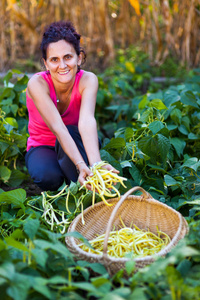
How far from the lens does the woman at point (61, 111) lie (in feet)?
6.64

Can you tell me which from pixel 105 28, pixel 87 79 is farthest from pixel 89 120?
pixel 105 28

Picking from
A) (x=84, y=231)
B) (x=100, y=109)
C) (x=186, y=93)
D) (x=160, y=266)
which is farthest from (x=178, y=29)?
(x=160, y=266)

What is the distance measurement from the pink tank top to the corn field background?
2621 mm

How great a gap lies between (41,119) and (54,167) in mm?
314

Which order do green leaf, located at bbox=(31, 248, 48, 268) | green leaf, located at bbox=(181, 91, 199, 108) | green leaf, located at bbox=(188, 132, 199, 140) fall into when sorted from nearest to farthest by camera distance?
green leaf, located at bbox=(31, 248, 48, 268)
green leaf, located at bbox=(188, 132, 199, 140)
green leaf, located at bbox=(181, 91, 199, 108)

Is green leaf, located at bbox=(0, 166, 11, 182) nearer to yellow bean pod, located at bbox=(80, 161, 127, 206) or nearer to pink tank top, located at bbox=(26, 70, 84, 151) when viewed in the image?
pink tank top, located at bbox=(26, 70, 84, 151)

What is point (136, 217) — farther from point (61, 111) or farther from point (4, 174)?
point (4, 174)

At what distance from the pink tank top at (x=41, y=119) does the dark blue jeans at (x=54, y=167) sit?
9cm

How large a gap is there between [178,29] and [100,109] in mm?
2440

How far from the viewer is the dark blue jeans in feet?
6.97

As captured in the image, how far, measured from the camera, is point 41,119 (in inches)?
90.7

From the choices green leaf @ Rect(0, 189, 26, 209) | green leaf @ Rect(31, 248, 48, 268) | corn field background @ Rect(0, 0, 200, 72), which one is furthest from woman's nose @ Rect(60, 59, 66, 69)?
corn field background @ Rect(0, 0, 200, 72)

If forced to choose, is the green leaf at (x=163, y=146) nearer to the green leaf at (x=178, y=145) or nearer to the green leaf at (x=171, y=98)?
the green leaf at (x=178, y=145)

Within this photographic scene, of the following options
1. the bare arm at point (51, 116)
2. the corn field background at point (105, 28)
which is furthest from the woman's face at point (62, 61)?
the corn field background at point (105, 28)
